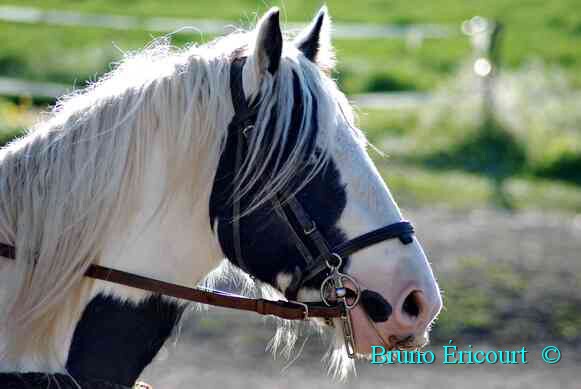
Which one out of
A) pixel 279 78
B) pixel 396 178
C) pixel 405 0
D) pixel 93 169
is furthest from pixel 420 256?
pixel 405 0

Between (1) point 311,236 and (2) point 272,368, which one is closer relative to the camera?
(1) point 311,236

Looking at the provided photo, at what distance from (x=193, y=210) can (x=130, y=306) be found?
0.28m

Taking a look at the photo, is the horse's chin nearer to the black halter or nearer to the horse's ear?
the black halter

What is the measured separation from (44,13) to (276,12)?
611 inches

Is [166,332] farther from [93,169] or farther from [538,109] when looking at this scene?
[538,109]

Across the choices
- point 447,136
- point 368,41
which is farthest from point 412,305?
point 368,41

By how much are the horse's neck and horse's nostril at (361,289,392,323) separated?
46cm

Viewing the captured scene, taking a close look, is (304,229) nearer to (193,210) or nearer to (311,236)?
(311,236)

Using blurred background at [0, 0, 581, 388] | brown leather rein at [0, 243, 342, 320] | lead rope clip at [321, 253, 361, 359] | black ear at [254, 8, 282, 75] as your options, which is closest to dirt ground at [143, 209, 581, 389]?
blurred background at [0, 0, 581, 388]

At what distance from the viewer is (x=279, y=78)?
2342mm

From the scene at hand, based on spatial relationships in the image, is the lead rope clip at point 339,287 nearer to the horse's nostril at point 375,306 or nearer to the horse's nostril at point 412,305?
the horse's nostril at point 375,306

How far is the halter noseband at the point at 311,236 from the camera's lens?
2311 mm

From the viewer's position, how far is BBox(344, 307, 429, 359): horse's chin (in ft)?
7.68

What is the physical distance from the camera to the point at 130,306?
90.2 inches
